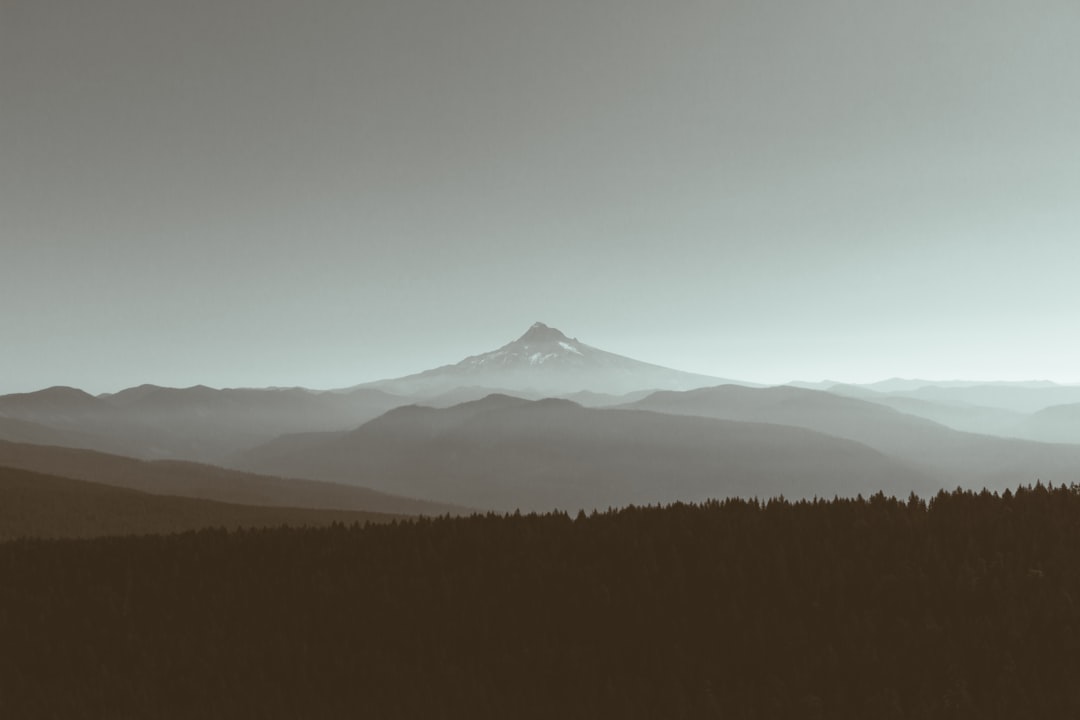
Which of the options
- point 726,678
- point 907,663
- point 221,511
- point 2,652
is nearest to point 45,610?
point 2,652

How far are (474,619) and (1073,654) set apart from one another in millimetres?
7881

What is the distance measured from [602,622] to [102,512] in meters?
51.1

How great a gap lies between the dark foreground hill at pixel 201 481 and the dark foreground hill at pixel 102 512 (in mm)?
54670

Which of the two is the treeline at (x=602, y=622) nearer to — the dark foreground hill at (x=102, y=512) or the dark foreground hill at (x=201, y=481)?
the dark foreground hill at (x=102, y=512)

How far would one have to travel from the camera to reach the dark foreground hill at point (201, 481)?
4845 inches

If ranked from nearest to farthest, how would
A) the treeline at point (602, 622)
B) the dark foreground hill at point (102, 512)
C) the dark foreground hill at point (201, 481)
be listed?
the treeline at point (602, 622)
the dark foreground hill at point (102, 512)
the dark foreground hill at point (201, 481)

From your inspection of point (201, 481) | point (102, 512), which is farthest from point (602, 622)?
point (201, 481)

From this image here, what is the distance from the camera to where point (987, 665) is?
8.29m

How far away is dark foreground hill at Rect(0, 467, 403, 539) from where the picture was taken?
40250mm

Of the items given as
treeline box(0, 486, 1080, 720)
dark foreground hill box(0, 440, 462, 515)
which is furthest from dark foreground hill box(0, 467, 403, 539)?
dark foreground hill box(0, 440, 462, 515)

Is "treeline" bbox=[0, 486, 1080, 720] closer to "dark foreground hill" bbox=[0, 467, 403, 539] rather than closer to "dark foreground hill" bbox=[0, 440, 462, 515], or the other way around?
"dark foreground hill" bbox=[0, 467, 403, 539]

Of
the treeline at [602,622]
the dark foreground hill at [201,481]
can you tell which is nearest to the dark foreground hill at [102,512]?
the treeline at [602,622]

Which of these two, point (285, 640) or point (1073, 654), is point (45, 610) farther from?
point (1073, 654)

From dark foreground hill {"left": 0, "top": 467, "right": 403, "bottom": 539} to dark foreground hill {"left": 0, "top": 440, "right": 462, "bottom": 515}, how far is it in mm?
54670
